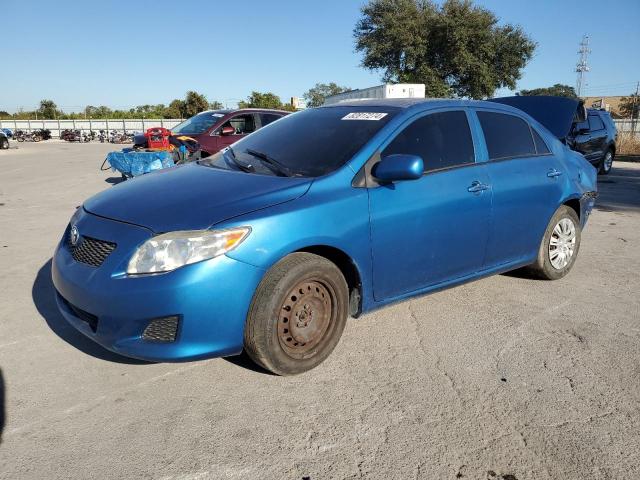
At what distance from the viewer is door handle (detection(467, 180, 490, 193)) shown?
3812 mm

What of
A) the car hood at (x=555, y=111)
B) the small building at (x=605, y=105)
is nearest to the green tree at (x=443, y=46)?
the small building at (x=605, y=105)

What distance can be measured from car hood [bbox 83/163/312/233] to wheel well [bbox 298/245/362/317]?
A: 364mm

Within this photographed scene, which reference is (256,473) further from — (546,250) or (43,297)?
(546,250)

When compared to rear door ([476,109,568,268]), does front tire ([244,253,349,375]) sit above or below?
below

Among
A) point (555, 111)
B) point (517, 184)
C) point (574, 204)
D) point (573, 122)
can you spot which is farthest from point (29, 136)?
point (517, 184)

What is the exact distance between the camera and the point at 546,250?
15.5ft

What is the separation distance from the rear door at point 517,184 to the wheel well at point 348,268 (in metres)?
1.32

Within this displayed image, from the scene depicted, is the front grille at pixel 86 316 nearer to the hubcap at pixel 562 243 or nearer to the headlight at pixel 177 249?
the headlight at pixel 177 249

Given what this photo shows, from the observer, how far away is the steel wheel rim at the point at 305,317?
9.80ft

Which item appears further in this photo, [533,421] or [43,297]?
[43,297]

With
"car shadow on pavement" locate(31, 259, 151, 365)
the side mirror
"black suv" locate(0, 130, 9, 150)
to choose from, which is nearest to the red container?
"car shadow on pavement" locate(31, 259, 151, 365)

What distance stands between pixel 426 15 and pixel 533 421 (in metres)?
37.6

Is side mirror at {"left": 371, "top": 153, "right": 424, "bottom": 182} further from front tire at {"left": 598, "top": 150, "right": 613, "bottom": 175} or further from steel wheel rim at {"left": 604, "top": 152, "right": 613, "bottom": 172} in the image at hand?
steel wheel rim at {"left": 604, "top": 152, "right": 613, "bottom": 172}

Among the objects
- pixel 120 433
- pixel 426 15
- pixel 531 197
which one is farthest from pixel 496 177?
pixel 426 15
